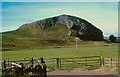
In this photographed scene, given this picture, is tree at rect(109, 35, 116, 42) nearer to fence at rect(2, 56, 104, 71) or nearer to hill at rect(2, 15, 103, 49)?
hill at rect(2, 15, 103, 49)

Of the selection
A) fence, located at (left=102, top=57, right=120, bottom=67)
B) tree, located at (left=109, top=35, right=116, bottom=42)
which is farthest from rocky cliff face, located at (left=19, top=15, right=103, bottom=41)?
fence, located at (left=102, top=57, right=120, bottom=67)

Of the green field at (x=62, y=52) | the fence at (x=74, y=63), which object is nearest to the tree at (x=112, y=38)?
the green field at (x=62, y=52)

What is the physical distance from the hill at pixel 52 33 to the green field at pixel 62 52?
19cm

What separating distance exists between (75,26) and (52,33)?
0.73 metres

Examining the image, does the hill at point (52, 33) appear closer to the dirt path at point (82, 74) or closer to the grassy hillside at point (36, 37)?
the grassy hillside at point (36, 37)

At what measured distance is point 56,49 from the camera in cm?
1293

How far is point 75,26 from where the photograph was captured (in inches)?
507

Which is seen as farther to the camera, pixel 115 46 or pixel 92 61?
pixel 92 61

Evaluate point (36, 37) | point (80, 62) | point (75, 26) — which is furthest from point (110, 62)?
point (36, 37)

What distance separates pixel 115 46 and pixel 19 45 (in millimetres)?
2876

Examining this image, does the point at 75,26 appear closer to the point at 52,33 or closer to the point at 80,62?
the point at 52,33

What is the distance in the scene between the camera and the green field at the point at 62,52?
12796 millimetres

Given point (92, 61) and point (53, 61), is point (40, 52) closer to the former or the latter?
point (53, 61)

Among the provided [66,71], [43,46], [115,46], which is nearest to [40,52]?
[43,46]
